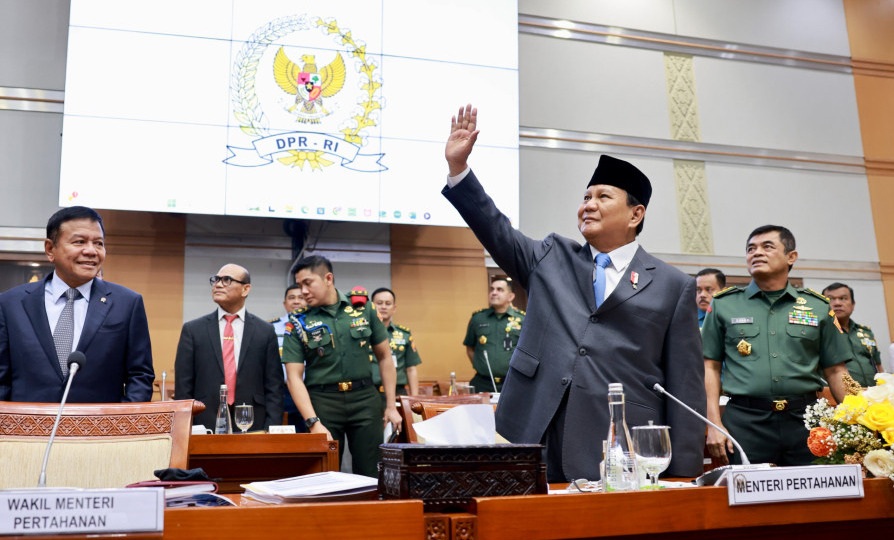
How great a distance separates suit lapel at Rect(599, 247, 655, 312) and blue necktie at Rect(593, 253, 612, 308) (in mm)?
57

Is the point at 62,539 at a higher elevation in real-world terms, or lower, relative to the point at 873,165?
lower

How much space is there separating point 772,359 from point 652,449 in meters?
2.15

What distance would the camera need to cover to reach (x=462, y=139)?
1.89 m

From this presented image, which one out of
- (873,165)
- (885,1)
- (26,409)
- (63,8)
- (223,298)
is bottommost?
(26,409)

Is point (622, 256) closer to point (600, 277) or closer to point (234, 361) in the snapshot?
point (600, 277)

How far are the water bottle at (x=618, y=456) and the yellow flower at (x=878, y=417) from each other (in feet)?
1.54

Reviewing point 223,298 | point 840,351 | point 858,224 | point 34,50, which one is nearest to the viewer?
point 840,351

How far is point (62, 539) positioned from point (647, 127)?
6899mm

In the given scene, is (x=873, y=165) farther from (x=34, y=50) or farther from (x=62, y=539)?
(x=62, y=539)

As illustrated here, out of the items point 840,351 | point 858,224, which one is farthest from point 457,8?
point 858,224

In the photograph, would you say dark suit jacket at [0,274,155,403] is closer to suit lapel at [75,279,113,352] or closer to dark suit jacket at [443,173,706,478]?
suit lapel at [75,279,113,352]

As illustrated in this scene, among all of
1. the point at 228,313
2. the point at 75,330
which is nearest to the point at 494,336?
the point at 228,313

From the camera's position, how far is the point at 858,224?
779 cm

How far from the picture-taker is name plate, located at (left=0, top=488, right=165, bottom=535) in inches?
37.0
